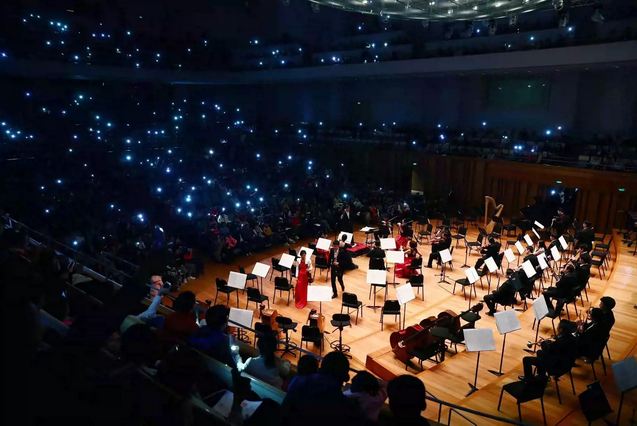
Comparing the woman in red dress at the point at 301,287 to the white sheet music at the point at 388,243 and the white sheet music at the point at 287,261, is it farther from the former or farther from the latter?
the white sheet music at the point at 388,243

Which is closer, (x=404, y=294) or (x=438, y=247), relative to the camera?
(x=404, y=294)

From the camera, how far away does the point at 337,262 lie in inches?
473

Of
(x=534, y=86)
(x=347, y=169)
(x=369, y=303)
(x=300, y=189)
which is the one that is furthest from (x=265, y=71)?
(x=369, y=303)

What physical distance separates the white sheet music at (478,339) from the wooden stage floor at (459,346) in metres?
0.67

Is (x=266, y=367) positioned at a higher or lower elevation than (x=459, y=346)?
higher

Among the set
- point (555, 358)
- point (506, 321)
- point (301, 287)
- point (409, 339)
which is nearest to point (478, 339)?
point (506, 321)

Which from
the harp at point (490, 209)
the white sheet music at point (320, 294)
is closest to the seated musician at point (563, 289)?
the white sheet music at point (320, 294)

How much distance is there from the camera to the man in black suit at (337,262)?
11.5 metres

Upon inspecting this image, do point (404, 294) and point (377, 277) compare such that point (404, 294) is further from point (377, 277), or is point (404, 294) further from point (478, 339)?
point (478, 339)

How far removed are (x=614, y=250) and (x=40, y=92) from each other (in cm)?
2602

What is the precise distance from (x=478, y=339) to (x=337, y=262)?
591 centimetres

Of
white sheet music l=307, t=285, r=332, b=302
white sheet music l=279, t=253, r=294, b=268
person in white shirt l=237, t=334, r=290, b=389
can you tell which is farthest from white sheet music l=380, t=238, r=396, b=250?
person in white shirt l=237, t=334, r=290, b=389

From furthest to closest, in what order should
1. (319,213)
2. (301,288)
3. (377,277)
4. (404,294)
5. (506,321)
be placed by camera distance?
(319,213), (301,288), (377,277), (404,294), (506,321)

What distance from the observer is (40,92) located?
73.5ft
